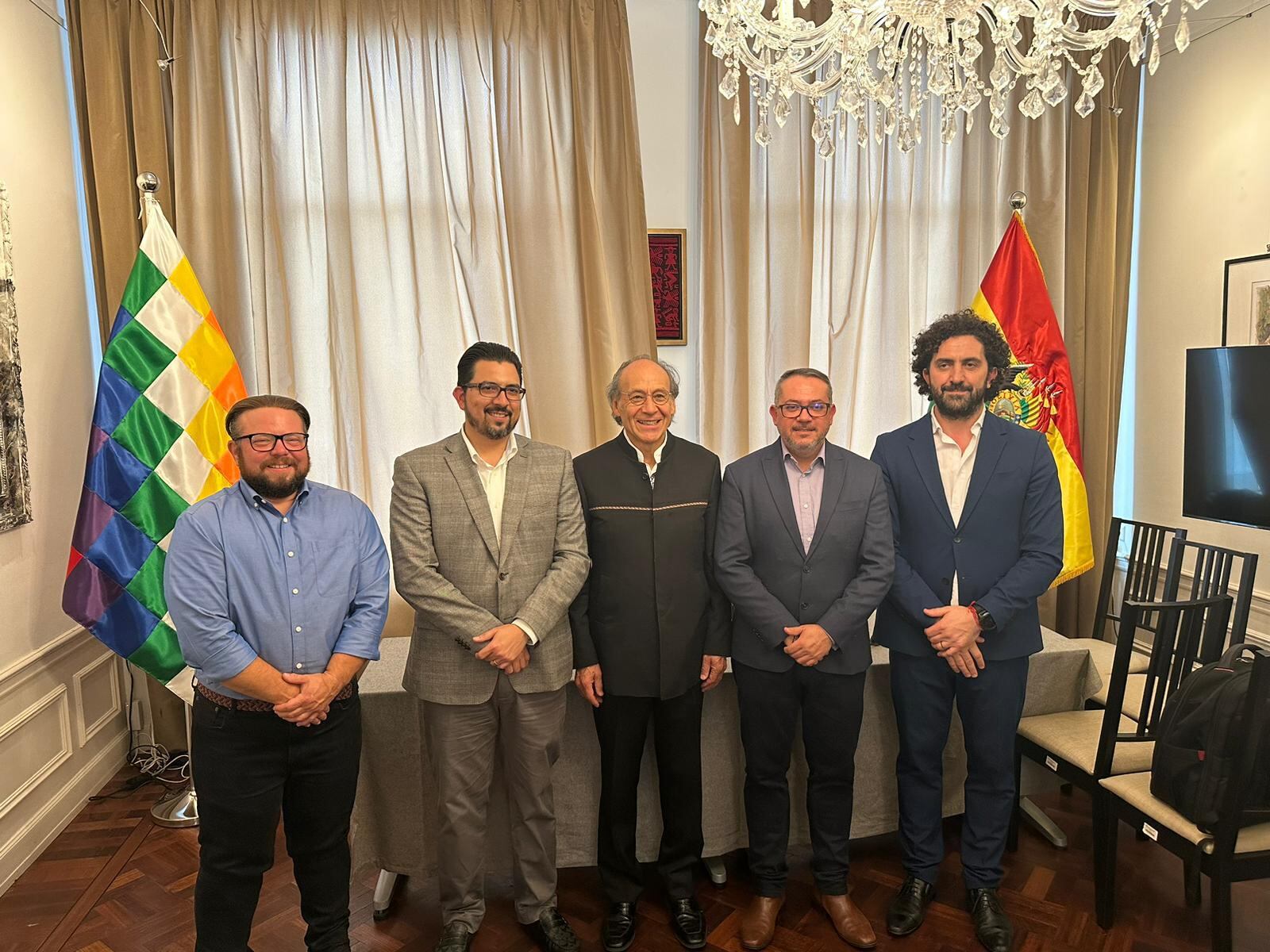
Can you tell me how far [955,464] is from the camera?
2.43 metres

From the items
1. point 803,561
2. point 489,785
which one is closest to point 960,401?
point 803,561

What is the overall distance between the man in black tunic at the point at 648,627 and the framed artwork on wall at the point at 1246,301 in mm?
2494

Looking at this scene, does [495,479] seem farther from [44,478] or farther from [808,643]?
[44,478]

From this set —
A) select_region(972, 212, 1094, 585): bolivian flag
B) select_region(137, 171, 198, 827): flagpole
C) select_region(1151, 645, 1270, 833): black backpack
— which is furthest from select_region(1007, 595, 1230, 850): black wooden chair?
select_region(137, 171, 198, 827): flagpole

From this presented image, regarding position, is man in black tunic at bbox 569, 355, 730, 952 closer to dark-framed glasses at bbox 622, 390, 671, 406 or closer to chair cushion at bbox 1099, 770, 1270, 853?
dark-framed glasses at bbox 622, 390, 671, 406

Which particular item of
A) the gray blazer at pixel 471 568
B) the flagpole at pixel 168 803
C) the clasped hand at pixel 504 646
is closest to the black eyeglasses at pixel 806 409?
the gray blazer at pixel 471 568

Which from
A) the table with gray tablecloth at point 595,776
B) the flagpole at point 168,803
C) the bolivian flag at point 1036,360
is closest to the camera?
the table with gray tablecloth at point 595,776

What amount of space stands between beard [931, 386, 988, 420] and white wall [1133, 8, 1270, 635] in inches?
70.7

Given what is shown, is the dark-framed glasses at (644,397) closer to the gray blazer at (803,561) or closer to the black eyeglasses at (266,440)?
the gray blazer at (803,561)

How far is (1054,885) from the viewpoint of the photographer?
2.56 meters

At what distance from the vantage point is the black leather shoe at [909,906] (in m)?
2.34

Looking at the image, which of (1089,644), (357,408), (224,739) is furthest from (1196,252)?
(224,739)

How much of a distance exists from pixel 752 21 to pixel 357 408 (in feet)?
7.67

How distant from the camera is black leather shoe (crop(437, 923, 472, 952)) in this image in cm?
222
